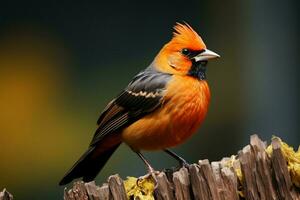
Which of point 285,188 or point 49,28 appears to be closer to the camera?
point 285,188

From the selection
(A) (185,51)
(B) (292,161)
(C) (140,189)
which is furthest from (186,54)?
(B) (292,161)

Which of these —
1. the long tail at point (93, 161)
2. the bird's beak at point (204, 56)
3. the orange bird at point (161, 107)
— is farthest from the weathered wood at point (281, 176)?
Result: the long tail at point (93, 161)

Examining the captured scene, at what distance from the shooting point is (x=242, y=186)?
3873 mm

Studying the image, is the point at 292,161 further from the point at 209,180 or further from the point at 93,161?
the point at 93,161

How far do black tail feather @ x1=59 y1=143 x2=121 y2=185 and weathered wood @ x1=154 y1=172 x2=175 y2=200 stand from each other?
1.20m

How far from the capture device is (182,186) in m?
3.85

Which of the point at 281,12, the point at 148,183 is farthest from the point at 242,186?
the point at 281,12

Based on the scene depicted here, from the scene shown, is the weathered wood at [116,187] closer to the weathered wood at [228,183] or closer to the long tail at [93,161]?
the weathered wood at [228,183]

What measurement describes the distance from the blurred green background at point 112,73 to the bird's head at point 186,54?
1.78m

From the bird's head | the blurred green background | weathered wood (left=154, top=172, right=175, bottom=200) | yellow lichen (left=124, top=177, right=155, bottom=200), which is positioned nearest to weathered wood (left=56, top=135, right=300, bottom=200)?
weathered wood (left=154, top=172, right=175, bottom=200)

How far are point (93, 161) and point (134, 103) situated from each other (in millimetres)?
403

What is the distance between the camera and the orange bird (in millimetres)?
4953

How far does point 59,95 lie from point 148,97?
234cm

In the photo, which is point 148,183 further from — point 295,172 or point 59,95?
point 59,95
